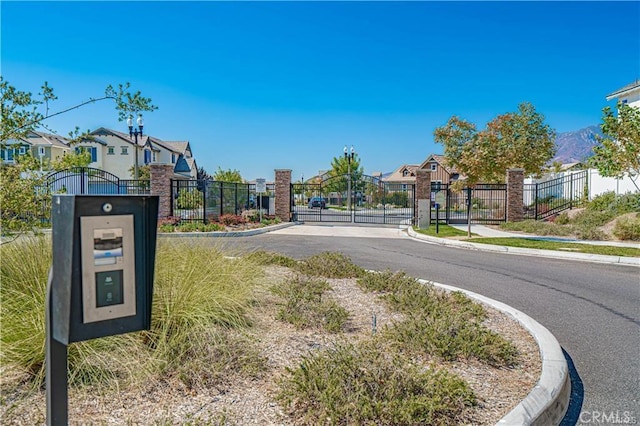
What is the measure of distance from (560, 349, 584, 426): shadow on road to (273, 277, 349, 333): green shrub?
225 centimetres

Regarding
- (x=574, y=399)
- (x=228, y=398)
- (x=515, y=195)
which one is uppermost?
(x=515, y=195)

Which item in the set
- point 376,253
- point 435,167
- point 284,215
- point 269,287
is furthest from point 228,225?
point 435,167

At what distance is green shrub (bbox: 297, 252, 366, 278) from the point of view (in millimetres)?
8133

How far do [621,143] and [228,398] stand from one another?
47.3 feet

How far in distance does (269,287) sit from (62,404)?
424 cm

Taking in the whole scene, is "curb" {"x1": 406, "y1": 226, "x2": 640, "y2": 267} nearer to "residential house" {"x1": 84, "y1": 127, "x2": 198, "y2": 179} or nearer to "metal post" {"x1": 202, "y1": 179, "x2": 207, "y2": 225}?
"metal post" {"x1": 202, "y1": 179, "x2": 207, "y2": 225}

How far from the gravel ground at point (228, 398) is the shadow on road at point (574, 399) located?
0.33 m

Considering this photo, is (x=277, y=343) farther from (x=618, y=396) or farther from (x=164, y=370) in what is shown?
(x=618, y=396)

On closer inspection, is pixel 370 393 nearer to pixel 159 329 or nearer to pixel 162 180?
pixel 159 329

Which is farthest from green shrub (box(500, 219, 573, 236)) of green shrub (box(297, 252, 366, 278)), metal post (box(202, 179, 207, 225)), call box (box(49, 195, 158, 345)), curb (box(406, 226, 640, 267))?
call box (box(49, 195, 158, 345))

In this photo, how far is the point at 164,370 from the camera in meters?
3.61

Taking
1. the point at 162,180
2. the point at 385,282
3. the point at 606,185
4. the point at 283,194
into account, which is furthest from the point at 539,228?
the point at 162,180

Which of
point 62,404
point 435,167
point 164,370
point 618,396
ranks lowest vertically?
point 618,396

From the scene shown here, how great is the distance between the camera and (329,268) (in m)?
8.30
